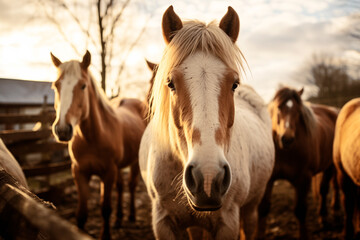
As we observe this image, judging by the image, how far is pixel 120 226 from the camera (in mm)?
4320

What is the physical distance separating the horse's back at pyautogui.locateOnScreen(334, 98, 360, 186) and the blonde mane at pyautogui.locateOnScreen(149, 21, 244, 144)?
8.78ft

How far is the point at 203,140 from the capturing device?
3.99ft

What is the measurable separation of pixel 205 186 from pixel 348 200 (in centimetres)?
369

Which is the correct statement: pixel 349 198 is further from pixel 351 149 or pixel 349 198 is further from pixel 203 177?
pixel 203 177

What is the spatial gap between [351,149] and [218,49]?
305cm

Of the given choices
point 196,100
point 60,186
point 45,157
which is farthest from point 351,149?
point 45,157

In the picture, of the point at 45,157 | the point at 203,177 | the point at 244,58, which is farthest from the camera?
the point at 45,157

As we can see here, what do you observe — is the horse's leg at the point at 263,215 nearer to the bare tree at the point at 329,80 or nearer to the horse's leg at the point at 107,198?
the horse's leg at the point at 107,198

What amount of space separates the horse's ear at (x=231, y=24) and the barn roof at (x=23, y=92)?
17.9m

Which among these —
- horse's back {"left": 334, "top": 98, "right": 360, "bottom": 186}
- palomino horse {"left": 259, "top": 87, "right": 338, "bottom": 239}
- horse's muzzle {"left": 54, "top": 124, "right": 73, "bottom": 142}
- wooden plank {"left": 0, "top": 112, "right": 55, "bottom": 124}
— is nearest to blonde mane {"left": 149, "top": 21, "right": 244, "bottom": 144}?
horse's muzzle {"left": 54, "top": 124, "right": 73, "bottom": 142}

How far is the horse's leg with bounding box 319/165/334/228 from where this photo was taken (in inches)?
171

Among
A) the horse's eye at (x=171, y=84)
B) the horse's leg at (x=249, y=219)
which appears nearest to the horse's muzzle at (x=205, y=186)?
the horse's eye at (x=171, y=84)

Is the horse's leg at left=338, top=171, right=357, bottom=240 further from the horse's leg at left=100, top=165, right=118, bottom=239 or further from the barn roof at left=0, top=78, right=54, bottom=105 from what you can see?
the barn roof at left=0, top=78, right=54, bottom=105

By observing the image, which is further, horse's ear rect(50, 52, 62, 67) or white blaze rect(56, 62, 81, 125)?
horse's ear rect(50, 52, 62, 67)
